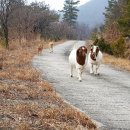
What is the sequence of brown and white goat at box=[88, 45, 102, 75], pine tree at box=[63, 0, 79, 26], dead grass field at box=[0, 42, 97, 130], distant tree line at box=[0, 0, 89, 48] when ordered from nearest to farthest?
dead grass field at box=[0, 42, 97, 130]
brown and white goat at box=[88, 45, 102, 75]
distant tree line at box=[0, 0, 89, 48]
pine tree at box=[63, 0, 79, 26]

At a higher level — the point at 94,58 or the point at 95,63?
the point at 94,58

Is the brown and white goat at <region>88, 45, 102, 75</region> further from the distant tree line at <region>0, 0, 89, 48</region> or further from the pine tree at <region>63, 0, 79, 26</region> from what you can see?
the pine tree at <region>63, 0, 79, 26</region>

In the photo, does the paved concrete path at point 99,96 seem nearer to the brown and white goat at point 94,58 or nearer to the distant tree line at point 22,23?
the brown and white goat at point 94,58

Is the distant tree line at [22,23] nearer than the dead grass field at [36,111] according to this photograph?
No

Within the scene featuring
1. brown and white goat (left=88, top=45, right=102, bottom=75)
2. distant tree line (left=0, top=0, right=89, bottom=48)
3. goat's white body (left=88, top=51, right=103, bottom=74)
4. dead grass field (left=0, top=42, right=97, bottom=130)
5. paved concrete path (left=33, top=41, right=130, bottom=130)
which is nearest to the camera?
dead grass field (left=0, top=42, right=97, bottom=130)

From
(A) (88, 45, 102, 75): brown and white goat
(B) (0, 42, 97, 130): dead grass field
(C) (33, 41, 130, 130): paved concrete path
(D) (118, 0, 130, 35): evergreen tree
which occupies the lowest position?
(C) (33, 41, 130, 130): paved concrete path

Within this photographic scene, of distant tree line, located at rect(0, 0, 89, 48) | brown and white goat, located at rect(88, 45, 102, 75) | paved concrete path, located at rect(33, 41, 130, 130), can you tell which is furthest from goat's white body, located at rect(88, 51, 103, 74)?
distant tree line, located at rect(0, 0, 89, 48)

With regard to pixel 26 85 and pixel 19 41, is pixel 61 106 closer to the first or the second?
pixel 26 85

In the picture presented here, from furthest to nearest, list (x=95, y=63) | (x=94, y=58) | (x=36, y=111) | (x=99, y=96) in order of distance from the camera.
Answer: (x=95, y=63) → (x=94, y=58) → (x=99, y=96) → (x=36, y=111)

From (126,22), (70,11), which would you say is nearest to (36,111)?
(126,22)

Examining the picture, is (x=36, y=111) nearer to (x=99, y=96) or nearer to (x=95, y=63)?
(x=99, y=96)

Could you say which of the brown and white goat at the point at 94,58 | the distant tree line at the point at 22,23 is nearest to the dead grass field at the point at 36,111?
the brown and white goat at the point at 94,58

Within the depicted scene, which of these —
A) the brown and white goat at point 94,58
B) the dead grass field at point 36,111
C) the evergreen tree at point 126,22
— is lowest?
the dead grass field at point 36,111

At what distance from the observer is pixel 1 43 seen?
37875 millimetres
